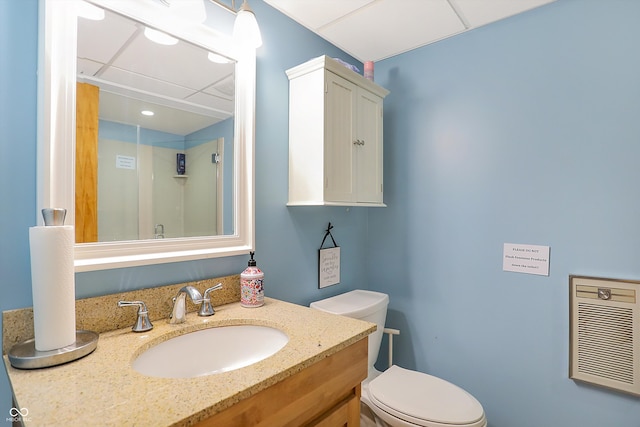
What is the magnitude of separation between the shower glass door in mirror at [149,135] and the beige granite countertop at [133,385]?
0.39 metres

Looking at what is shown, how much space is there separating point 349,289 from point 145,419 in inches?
60.8

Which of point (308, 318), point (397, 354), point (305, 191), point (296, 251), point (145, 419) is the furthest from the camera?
point (397, 354)

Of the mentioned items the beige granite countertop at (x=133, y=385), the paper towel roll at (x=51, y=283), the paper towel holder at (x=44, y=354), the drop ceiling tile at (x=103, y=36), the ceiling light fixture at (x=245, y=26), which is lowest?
the beige granite countertop at (x=133, y=385)

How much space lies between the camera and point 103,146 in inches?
38.6

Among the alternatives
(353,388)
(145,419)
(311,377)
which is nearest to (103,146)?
(145,419)

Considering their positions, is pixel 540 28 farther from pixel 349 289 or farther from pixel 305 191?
pixel 349 289

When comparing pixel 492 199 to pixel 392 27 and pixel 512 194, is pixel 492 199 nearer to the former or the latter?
pixel 512 194

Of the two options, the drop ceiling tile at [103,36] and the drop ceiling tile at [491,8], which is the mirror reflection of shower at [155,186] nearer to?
the drop ceiling tile at [103,36]

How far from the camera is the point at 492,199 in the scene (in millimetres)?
1653

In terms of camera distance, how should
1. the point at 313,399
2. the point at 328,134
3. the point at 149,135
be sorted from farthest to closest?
the point at 328,134
the point at 149,135
the point at 313,399

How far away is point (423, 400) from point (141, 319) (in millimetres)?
1175

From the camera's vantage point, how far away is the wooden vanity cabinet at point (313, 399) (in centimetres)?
67

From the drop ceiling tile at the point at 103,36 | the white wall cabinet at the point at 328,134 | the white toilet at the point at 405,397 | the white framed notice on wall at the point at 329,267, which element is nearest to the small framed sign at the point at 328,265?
the white framed notice on wall at the point at 329,267

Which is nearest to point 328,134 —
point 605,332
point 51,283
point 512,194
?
point 512,194
